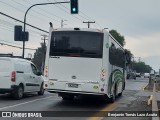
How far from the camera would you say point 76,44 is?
51.1 ft

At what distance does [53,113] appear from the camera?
13070 mm

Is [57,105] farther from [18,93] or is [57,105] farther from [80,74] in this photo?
[18,93]

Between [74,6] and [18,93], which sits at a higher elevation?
[74,6]

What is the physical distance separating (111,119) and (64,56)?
4588 millimetres

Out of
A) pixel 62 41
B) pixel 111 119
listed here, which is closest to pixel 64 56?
pixel 62 41

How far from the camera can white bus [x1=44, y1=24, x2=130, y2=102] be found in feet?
49.8

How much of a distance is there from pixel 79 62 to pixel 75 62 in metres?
0.17

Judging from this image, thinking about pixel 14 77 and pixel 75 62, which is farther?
pixel 14 77

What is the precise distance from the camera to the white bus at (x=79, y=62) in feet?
49.8

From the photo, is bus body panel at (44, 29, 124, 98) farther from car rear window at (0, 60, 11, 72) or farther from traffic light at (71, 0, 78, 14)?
traffic light at (71, 0, 78, 14)

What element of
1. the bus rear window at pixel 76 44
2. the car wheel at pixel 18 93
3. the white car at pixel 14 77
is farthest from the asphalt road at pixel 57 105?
the bus rear window at pixel 76 44

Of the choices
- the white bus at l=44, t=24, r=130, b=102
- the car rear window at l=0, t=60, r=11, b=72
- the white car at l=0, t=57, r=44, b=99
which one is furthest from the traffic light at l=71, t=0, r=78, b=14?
the white bus at l=44, t=24, r=130, b=102

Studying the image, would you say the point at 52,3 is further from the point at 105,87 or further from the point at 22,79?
the point at 105,87

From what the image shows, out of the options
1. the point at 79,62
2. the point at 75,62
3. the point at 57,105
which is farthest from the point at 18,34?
the point at 79,62
